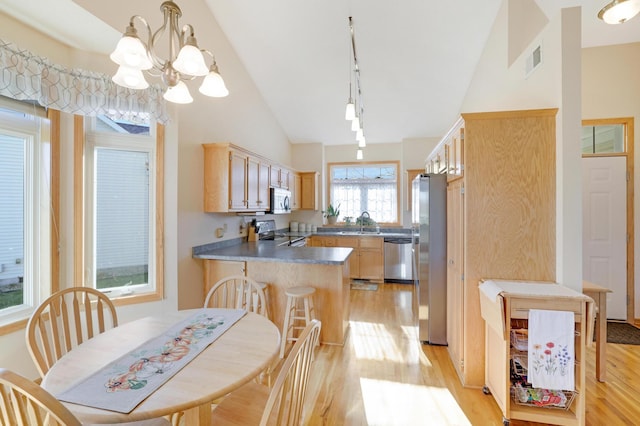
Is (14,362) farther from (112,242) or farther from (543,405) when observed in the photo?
(543,405)

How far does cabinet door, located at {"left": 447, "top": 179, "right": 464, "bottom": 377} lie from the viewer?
2.18 meters

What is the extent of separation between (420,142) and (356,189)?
160cm

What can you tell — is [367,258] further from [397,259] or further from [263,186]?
[263,186]

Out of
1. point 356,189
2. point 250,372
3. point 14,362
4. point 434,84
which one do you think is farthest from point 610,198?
point 14,362

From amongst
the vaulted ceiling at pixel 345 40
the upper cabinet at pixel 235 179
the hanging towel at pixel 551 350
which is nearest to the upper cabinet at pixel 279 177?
the upper cabinet at pixel 235 179

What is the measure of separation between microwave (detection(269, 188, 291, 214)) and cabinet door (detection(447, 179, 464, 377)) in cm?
248

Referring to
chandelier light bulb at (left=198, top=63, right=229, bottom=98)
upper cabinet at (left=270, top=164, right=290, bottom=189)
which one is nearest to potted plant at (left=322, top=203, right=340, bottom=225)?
upper cabinet at (left=270, top=164, right=290, bottom=189)

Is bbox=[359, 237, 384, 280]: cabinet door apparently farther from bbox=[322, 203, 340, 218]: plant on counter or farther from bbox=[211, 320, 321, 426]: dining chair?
bbox=[211, 320, 321, 426]: dining chair

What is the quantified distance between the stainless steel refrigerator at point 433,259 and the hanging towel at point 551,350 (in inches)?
40.0

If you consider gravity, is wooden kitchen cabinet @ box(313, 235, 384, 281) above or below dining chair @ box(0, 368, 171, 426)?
below

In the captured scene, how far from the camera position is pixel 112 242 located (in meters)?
2.48

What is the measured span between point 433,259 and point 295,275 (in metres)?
1.37

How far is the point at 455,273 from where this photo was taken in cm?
236

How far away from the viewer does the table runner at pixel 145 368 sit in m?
0.90
